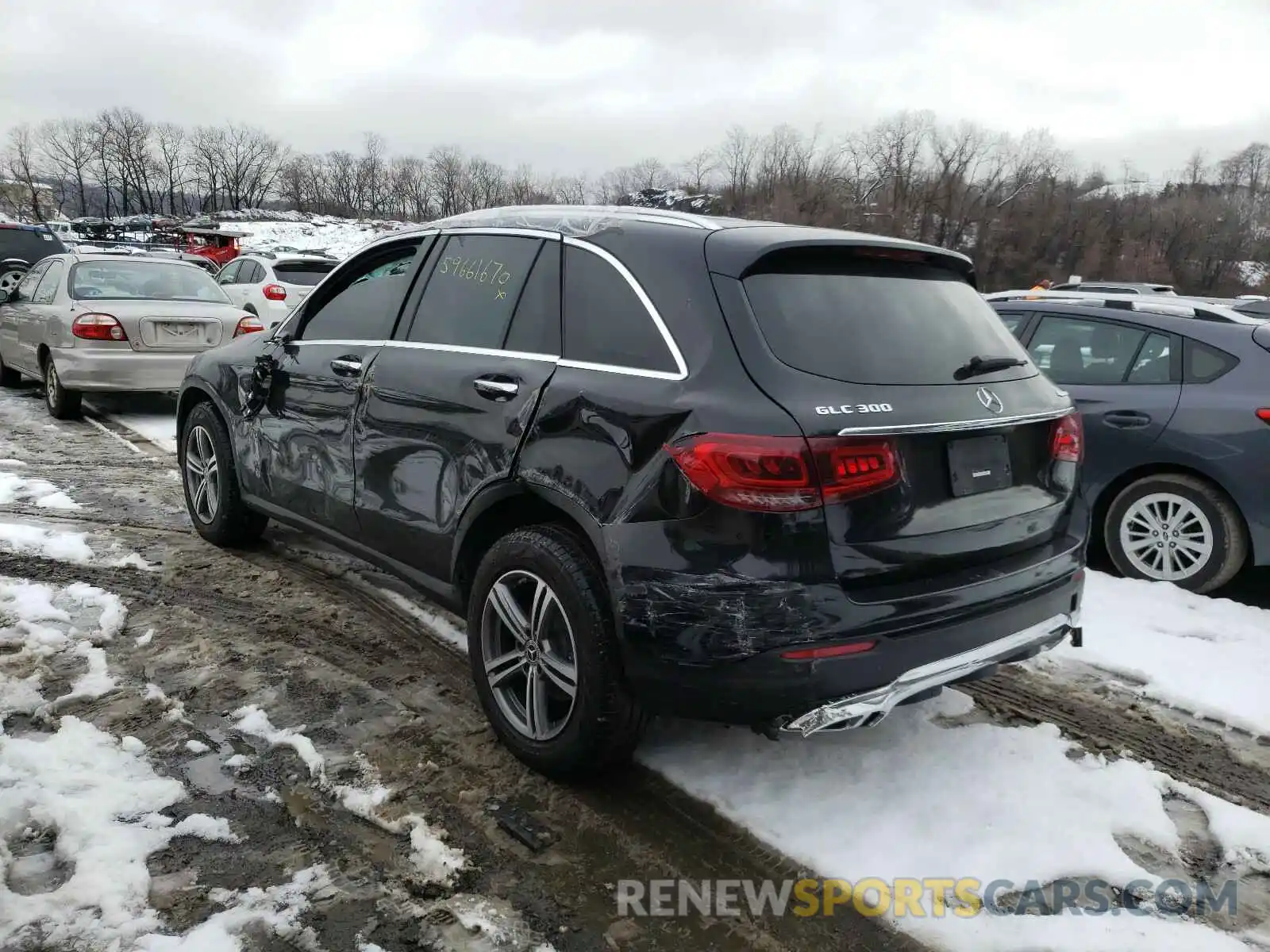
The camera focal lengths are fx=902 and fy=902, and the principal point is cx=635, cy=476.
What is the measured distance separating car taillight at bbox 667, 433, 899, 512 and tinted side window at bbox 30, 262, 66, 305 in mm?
9327

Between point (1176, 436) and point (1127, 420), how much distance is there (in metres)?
0.28

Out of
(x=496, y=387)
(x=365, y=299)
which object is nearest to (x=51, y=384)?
(x=365, y=299)

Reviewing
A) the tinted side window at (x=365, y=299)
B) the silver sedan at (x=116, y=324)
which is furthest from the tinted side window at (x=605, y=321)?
the silver sedan at (x=116, y=324)

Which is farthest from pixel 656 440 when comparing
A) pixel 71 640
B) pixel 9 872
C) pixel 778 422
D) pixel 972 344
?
pixel 71 640

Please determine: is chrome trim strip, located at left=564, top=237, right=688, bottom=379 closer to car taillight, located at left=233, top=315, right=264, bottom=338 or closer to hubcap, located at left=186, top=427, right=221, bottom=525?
hubcap, located at left=186, top=427, right=221, bottom=525

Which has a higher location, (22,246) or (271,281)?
(22,246)

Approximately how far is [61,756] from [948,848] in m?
2.85

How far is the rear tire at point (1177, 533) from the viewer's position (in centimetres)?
483

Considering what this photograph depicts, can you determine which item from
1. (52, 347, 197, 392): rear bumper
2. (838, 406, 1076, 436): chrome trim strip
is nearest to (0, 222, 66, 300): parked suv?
(52, 347, 197, 392): rear bumper

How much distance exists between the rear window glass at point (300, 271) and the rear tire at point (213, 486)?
10328mm

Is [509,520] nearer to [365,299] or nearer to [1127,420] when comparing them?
[365,299]

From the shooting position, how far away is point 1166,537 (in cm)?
507

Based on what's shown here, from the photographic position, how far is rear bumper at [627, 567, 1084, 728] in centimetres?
244

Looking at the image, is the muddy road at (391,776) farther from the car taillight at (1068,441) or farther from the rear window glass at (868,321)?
the rear window glass at (868,321)
